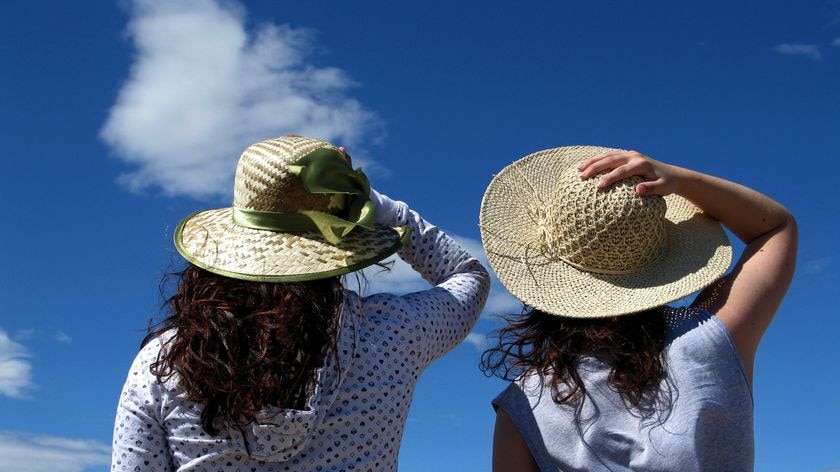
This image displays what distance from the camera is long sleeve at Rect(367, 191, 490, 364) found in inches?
100

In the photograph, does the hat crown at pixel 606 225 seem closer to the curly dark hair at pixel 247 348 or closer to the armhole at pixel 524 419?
the armhole at pixel 524 419

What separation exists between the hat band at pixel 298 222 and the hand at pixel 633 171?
807 millimetres

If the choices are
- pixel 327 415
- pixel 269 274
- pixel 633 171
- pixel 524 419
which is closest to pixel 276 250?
pixel 269 274

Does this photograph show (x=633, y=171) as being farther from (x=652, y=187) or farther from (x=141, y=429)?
(x=141, y=429)

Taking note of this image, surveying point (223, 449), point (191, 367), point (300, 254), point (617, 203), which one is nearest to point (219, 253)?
point (300, 254)

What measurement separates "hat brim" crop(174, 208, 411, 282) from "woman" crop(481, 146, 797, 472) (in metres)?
0.58

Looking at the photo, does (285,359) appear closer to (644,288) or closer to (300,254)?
(300,254)

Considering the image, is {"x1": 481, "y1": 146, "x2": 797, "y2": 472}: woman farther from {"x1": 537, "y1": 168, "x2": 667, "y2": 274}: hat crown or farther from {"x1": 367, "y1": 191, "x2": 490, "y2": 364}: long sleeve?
{"x1": 367, "y1": 191, "x2": 490, "y2": 364}: long sleeve

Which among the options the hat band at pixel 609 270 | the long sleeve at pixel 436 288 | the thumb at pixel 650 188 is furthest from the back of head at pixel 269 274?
the thumb at pixel 650 188

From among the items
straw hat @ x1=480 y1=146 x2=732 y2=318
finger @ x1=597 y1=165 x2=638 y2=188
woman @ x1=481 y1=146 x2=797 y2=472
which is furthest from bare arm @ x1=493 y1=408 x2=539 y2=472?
finger @ x1=597 y1=165 x2=638 y2=188

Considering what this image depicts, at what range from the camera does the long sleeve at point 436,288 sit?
100 inches

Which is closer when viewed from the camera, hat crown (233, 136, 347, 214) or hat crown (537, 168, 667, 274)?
hat crown (233, 136, 347, 214)

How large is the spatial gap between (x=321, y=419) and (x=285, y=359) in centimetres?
19

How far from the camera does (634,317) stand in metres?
2.84
